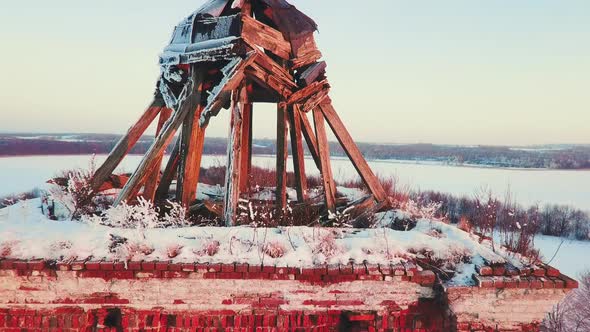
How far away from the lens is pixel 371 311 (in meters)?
3.60

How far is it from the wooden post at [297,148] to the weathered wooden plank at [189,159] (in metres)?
1.22

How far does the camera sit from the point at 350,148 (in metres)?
5.85

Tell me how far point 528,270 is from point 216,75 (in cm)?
448

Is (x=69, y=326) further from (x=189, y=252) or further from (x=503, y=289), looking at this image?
(x=503, y=289)

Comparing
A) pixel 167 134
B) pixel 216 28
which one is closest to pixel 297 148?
pixel 167 134

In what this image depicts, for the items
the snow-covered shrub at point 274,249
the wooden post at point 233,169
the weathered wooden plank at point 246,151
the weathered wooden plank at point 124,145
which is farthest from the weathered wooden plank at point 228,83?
the snow-covered shrub at point 274,249

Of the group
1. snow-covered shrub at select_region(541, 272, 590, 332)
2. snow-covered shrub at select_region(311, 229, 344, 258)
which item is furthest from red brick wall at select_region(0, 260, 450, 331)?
snow-covered shrub at select_region(541, 272, 590, 332)

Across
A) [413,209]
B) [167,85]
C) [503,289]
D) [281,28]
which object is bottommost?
[503,289]

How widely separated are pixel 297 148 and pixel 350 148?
30.5 inches

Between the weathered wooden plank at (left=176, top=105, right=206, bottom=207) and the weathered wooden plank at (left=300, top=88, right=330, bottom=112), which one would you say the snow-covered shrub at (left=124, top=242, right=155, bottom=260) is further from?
the weathered wooden plank at (left=300, top=88, right=330, bottom=112)

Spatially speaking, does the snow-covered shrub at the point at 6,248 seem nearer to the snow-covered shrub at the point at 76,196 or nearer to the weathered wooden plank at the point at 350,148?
the snow-covered shrub at the point at 76,196

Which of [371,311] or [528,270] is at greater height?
[528,270]

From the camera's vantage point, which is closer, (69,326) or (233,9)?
(69,326)

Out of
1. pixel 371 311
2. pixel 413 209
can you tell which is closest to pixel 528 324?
pixel 371 311
